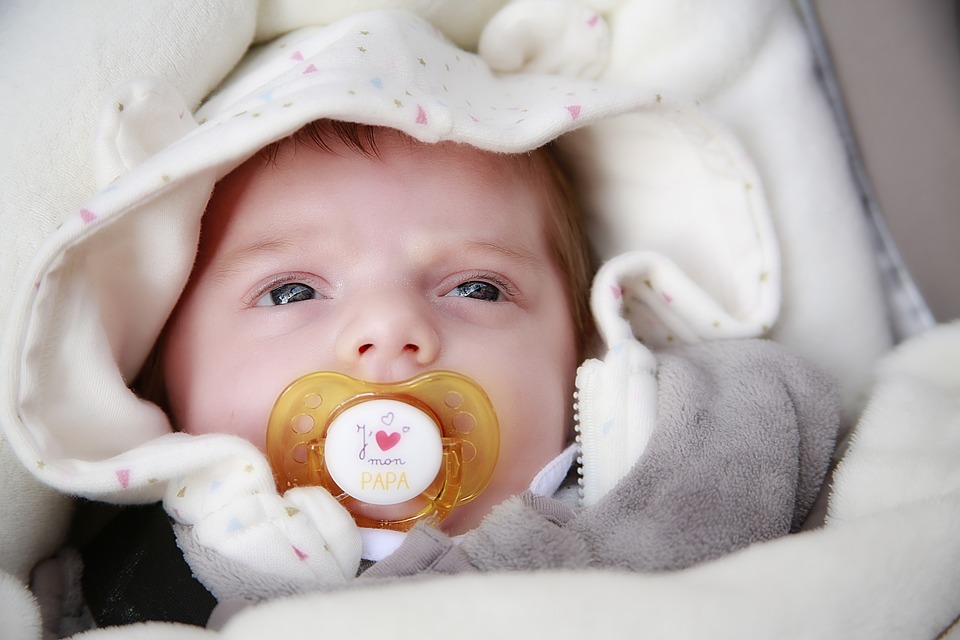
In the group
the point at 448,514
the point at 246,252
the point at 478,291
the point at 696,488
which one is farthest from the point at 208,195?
the point at 696,488

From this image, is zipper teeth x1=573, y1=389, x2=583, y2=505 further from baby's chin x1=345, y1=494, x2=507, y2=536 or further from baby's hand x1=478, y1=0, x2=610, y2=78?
baby's hand x1=478, y1=0, x2=610, y2=78

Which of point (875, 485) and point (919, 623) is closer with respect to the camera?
point (919, 623)

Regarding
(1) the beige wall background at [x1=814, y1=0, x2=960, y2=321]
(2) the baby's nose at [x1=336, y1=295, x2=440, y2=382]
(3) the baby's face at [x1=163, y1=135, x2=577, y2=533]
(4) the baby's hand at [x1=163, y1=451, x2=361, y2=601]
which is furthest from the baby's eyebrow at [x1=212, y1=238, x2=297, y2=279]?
(1) the beige wall background at [x1=814, y1=0, x2=960, y2=321]

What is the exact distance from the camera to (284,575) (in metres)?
0.80

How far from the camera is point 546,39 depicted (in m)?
1.17

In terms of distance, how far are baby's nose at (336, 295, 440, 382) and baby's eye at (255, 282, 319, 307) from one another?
0.13 m

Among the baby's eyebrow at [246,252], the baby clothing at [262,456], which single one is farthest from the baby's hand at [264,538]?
the baby's eyebrow at [246,252]

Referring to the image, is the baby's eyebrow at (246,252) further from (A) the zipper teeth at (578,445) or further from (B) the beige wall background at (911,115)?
(B) the beige wall background at (911,115)

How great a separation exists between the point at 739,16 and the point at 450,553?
0.87 meters

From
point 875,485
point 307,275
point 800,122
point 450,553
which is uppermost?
point 307,275

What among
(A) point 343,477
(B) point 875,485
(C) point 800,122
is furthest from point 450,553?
(C) point 800,122

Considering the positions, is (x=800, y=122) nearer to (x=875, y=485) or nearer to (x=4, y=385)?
(x=875, y=485)

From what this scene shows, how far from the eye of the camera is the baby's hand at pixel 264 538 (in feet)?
2.62

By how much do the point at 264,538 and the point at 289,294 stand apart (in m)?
0.30
